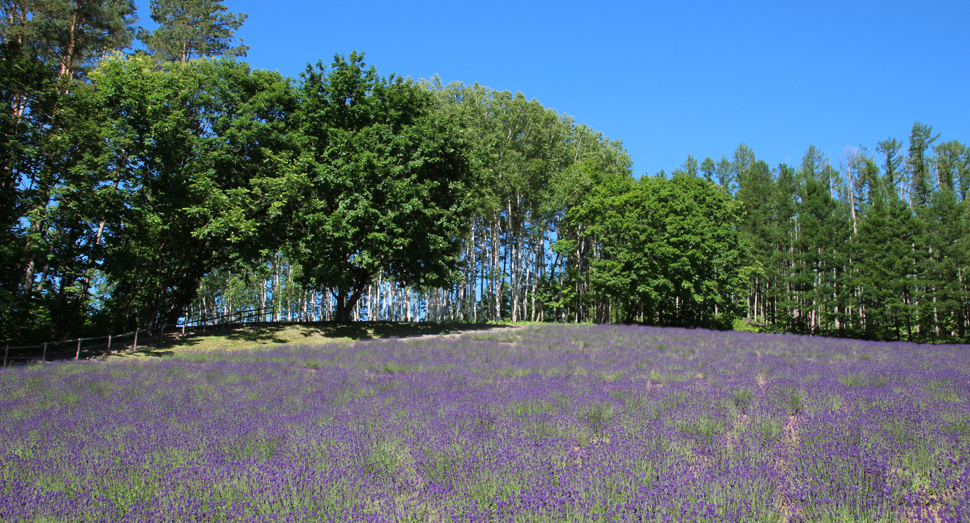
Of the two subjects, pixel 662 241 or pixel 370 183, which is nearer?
pixel 370 183

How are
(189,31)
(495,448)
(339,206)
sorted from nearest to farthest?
(495,448), (339,206), (189,31)

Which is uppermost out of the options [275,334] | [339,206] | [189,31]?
[189,31]

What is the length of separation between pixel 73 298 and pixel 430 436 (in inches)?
789

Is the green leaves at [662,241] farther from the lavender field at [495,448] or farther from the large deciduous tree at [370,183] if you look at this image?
the lavender field at [495,448]

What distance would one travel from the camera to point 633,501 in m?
3.37

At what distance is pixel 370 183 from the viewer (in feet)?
64.4

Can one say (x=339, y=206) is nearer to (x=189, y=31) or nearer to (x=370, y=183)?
(x=370, y=183)

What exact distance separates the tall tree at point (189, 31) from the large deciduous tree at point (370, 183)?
14.5m

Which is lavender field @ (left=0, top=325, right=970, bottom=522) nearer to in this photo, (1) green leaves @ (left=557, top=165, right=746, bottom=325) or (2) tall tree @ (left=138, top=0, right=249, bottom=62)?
(1) green leaves @ (left=557, top=165, right=746, bottom=325)

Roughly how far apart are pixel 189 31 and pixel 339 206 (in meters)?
20.7

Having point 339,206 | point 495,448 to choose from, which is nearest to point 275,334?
point 339,206

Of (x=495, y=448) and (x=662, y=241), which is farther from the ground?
(x=662, y=241)

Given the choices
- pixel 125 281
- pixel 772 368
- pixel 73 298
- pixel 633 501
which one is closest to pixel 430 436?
pixel 633 501

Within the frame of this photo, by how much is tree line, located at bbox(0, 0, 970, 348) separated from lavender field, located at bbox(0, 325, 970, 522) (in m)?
8.95
